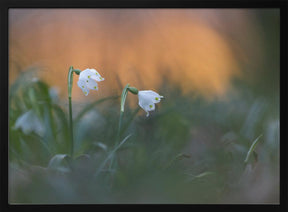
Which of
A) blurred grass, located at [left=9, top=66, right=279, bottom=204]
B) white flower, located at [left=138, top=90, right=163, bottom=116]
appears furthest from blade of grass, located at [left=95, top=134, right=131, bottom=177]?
white flower, located at [left=138, top=90, right=163, bottom=116]

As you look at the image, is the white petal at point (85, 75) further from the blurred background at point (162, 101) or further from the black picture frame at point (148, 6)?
the black picture frame at point (148, 6)

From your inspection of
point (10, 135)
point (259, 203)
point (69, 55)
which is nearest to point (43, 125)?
point (10, 135)

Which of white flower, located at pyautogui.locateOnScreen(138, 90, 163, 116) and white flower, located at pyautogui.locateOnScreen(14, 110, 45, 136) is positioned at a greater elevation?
white flower, located at pyautogui.locateOnScreen(138, 90, 163, 116)

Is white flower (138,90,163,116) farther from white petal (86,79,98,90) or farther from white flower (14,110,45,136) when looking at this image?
white flower (14,110,45,136)

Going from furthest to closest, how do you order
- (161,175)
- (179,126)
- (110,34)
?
1. (110,34)
2. (179,126)
3. (161,175)

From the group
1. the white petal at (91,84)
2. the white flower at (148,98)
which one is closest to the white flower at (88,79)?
the white petal at (91,84)

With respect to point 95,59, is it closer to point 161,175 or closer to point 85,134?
point 85,134

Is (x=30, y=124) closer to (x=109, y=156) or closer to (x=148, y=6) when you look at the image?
(x=109, y=156)
